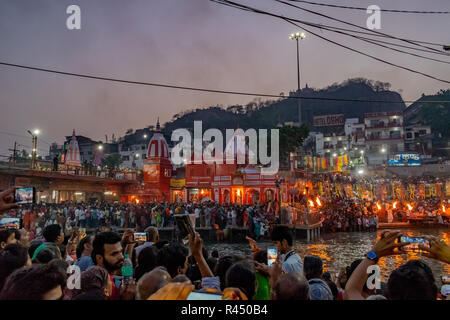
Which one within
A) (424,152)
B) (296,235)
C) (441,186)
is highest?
(424,152)

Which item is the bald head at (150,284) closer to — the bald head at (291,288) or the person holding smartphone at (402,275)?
the bald head at (291,288)

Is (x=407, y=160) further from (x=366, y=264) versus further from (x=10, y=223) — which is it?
(x=366, y=264)

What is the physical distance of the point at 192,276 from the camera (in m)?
4.91

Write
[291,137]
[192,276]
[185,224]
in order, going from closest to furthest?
[185,224]
[192,276]
[291,137]

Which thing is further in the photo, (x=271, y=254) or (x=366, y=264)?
(x=271, y=254)

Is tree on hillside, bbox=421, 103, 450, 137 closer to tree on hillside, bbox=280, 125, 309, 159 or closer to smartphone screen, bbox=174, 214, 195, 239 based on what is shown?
tree on hillside, bbox=280, 125, 309, 159

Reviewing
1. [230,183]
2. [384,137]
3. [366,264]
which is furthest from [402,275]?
[384,137]

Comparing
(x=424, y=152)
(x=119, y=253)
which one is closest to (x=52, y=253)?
(x=119, y=253)

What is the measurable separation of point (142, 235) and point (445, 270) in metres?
12.4

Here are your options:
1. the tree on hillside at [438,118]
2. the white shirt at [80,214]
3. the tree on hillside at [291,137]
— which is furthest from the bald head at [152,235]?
the tree on hillside at [438,118]

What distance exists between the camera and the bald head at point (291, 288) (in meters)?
2.54

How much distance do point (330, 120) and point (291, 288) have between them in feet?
322
